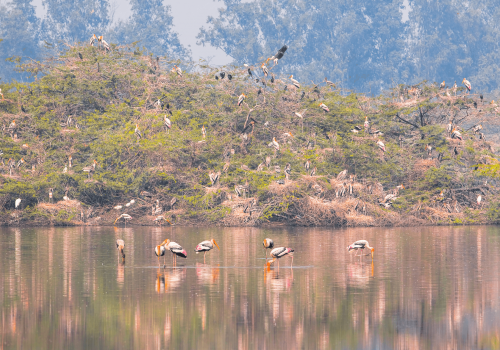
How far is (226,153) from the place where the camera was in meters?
32.6

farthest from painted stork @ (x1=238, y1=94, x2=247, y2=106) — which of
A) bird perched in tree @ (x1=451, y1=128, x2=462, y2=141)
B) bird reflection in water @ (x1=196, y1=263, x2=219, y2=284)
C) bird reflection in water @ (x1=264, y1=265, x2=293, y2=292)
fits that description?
bird reflection in water @ (x1=264, y1=265, x2=293, y2=292)

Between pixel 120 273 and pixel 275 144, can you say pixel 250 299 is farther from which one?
pixel 275 144

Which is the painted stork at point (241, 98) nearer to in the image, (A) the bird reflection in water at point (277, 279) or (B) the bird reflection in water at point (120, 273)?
(B) the bird reflection in water at point (120, 273)

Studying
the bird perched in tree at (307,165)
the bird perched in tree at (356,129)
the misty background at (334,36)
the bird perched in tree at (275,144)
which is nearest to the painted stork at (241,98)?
the bird perched in tree at (275,144)

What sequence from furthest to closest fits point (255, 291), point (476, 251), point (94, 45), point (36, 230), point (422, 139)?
1. point (94, 45)
2. point (422, 139)
3. point (36, 230)
4. point (476, 251)
5. point (255, 291)

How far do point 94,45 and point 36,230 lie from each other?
544 inches

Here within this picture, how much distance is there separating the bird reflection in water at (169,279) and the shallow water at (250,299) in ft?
0.07

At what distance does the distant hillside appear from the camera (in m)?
30.1

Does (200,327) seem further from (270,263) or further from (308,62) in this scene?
(308,62)

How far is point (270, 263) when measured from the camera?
15.4m

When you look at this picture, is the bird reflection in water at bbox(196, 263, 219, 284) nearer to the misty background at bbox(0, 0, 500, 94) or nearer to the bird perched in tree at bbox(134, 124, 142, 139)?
the bird perched in tree at bbox(134, 124, 142, 139)

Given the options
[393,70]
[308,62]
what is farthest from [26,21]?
[393,70]

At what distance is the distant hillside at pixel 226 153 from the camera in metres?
30.1

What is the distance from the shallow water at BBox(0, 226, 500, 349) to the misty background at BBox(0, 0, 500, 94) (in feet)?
217
